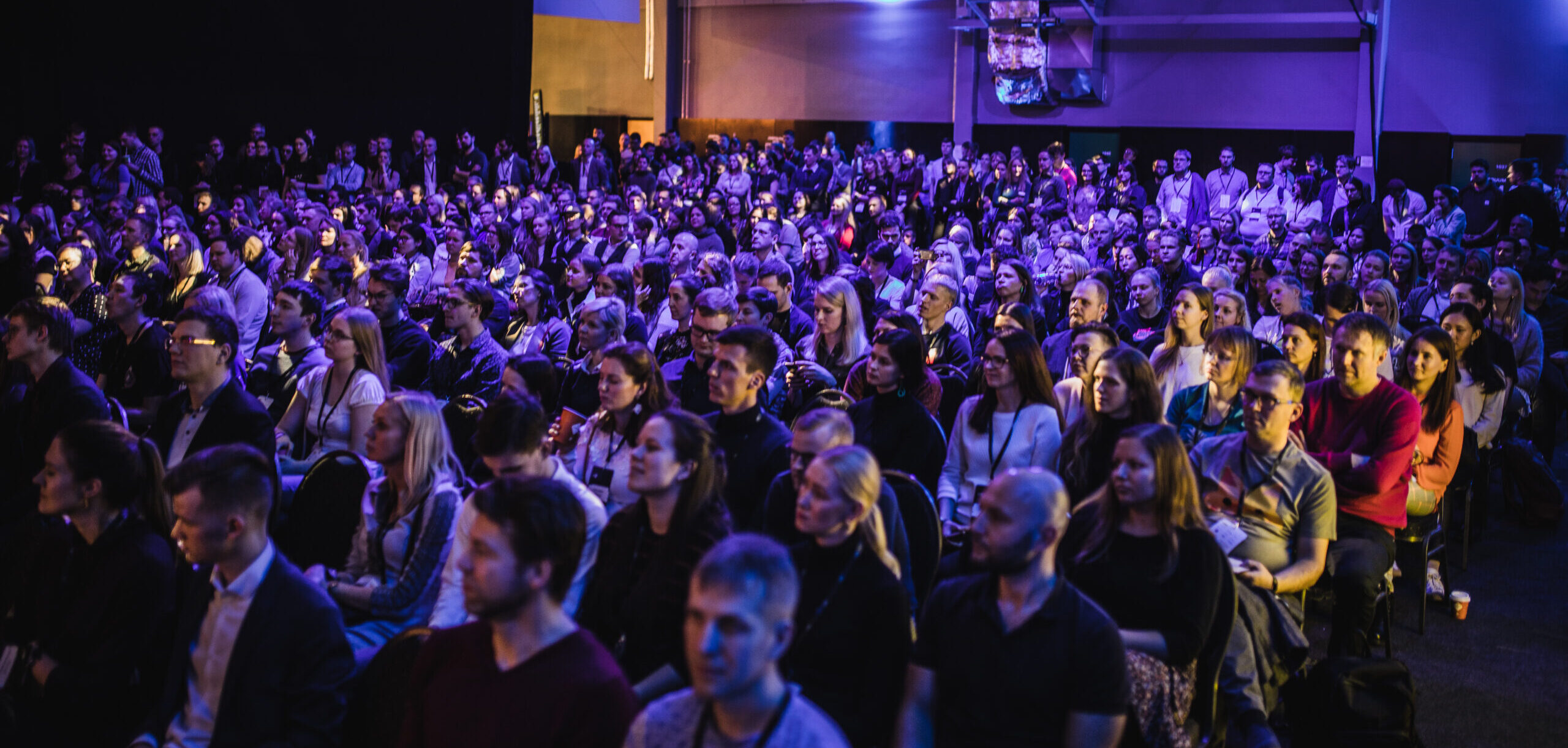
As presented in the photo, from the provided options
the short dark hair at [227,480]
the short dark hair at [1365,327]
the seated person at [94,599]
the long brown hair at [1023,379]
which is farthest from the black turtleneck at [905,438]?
the seated person at [94,599]

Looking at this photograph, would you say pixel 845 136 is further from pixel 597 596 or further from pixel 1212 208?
pixel 597 596

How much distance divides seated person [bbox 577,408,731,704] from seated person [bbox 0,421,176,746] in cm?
99

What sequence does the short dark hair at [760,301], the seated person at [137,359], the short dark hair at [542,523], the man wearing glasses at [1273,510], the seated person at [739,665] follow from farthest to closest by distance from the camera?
1. the short dark hair at [760,301]
2. the seated person at [137,359]
3. the man wearing glasses at [1273,510]
4. the short dark hair at [542,523]
5. the seated person at [739,665]

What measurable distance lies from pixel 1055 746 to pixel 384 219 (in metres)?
10.2

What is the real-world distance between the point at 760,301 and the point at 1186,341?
185 centimetres

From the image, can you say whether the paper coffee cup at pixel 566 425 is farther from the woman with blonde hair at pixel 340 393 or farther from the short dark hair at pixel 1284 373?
the short dark hair at pixel 1284 373

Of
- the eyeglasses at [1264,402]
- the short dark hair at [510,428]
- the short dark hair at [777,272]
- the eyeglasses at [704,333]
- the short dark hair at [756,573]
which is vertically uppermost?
the short dark hair at [777,272]

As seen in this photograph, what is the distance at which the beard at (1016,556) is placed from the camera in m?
2.29

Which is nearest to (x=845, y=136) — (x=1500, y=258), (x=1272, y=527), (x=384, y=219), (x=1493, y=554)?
(x=384, y=219)

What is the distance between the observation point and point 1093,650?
2266mm

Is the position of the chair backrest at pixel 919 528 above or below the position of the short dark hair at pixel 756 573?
below

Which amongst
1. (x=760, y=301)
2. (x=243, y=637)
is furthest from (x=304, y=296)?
(x=243, y=637)

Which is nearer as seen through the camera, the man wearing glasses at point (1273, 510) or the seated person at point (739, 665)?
the seated person at point (739, 665)

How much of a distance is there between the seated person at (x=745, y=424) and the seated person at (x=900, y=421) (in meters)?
0.40
